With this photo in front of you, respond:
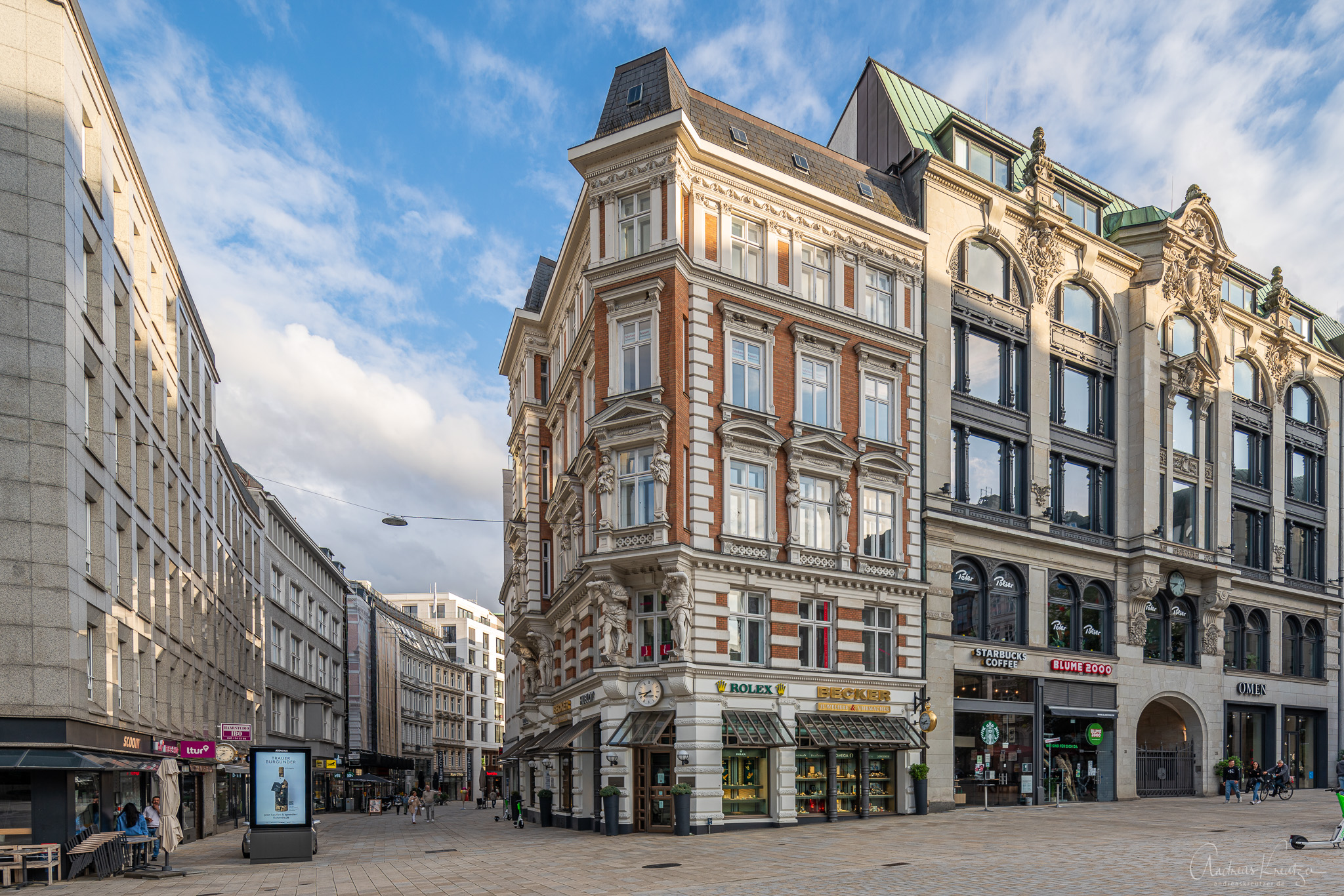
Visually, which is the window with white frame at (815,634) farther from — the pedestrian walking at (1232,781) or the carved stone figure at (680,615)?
the pedestrian walking at (1232,781)

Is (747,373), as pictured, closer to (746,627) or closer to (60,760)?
(746,627)

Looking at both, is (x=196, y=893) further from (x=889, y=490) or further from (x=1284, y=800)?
(x=1284, y=800)

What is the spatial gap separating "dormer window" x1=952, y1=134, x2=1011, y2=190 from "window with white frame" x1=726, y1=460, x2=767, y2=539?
1713 centimetres

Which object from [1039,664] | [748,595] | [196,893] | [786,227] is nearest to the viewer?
[196,893]

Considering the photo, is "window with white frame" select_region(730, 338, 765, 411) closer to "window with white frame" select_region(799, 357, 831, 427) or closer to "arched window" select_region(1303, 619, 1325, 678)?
"window with white frame" select_region(799, 357, 831, 427)

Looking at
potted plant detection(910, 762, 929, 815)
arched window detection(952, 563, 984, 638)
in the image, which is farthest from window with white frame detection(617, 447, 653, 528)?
arched window detection(952, 563, 984, 638)

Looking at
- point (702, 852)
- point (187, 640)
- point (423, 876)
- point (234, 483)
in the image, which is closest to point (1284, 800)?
point (702, 852)

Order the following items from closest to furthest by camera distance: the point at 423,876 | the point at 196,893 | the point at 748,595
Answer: the point at 196,893 < the point at 423,876 < the point at 748,595

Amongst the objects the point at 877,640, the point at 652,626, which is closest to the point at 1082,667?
the point at 877,640

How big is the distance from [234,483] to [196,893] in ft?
137

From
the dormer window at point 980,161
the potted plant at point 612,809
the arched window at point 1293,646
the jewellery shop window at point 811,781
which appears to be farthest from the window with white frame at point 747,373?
the arched window at point 1293,646

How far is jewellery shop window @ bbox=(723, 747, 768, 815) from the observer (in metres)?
32.4

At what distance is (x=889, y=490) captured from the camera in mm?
37969

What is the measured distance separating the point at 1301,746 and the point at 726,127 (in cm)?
4320
